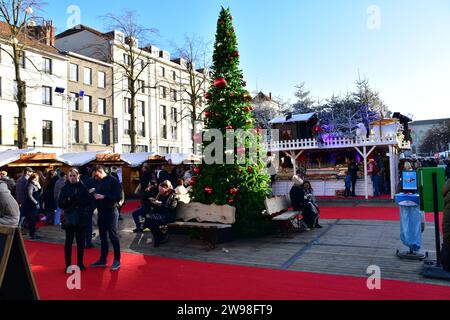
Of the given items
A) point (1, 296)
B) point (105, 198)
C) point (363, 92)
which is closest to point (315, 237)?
point (105, 198)

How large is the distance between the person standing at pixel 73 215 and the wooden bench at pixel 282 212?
433 centimetres

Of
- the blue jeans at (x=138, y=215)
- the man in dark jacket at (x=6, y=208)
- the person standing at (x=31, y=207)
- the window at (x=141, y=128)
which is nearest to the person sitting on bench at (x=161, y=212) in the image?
the blue jeans at (x=138, y=215)

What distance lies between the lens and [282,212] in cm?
995

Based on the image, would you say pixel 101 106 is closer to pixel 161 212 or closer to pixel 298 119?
pixel 298 119

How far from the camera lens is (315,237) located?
8617mm

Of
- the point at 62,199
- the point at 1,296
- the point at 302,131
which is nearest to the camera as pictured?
the point at 1,296

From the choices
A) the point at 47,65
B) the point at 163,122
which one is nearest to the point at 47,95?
the point at 47,65

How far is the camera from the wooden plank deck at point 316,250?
5934 millimetres

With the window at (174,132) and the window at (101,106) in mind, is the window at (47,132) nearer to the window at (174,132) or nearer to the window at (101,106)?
the window at (101,106)

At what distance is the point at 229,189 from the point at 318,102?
29.1 meters

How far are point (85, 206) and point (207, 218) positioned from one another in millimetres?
2954

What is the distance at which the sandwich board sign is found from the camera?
3.57 meters
